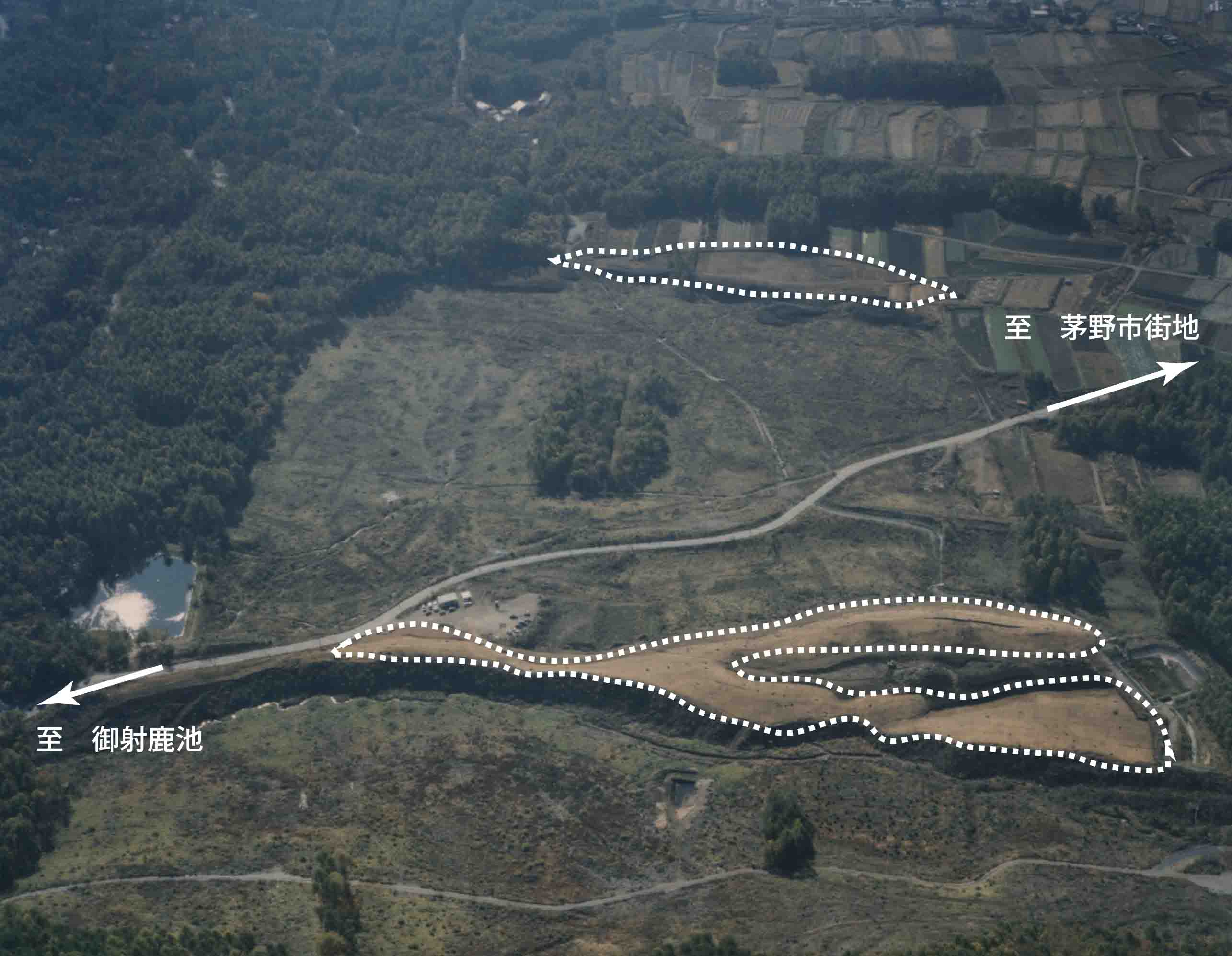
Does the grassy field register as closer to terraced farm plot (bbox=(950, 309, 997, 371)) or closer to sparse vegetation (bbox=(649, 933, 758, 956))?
terraced farm plot (bbox=(950, 309, 997, 371))

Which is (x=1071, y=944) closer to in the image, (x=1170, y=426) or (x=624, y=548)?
(x=624, y=548)

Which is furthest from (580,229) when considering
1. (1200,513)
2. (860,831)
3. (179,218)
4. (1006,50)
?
(860,831)

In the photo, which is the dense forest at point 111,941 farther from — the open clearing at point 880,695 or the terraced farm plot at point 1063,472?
the terraced farm plot at point 1063,472

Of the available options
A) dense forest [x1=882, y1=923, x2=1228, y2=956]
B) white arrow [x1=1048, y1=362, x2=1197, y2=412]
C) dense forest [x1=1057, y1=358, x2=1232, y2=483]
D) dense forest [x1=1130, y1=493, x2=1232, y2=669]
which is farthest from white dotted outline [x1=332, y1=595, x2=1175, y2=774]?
white arrow [x1=1048, y1=362, x2=1197, y2=412]

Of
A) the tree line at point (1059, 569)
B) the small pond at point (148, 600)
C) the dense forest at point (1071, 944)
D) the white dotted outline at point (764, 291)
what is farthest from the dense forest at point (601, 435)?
the dense forest at point (1071, 944)

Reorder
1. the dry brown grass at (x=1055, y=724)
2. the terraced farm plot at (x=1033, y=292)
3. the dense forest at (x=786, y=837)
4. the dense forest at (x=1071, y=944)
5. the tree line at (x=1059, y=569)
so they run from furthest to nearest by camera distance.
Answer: the terraced farm plot at (x=1033, y=292) < the tree line at (x=1059, y=569) < the dry brown grass at (x=1055, y=724) < the dense forest at (x=786, y=837) < the dense forest at (x=1071, y=944)

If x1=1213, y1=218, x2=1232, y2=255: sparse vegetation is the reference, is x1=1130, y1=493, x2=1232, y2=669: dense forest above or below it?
below
